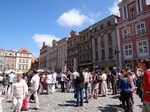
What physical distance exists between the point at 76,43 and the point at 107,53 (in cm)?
1397

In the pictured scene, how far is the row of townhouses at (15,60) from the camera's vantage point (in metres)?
89.4

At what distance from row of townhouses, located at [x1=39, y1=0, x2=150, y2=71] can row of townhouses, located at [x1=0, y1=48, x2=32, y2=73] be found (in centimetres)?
4162

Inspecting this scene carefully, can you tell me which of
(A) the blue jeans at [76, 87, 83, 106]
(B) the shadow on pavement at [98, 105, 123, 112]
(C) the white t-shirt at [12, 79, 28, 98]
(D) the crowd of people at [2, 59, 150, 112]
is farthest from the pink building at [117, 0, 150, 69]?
(C) the white t-shirt at [12, 79, 28, 98]

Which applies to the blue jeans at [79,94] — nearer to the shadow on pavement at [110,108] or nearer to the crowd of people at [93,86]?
the crowd of people at [93,86]

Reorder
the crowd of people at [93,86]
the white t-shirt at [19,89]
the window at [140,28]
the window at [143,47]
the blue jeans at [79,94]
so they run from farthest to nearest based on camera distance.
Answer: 1. the window at [140,28]
2. the window at [143,47]
3. the blue jeans at [79,94]
4. the white t-shirt at [19,89]
5. the crowd of people at [93,86]

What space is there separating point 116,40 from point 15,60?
208ft

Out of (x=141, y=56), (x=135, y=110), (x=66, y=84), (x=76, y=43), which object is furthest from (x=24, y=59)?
(x=135, y=110)

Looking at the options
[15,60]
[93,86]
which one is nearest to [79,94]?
[93,86]

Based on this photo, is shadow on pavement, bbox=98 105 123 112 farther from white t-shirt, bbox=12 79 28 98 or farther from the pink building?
the pink building

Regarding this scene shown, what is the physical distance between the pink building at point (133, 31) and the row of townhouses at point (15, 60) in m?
61.8

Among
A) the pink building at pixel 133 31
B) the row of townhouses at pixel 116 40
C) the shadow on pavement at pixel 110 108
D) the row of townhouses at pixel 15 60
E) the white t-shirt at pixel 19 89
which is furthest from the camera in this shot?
the row of townhouses at pixel 15 60

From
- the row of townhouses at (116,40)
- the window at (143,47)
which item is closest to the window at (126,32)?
the row of townhouses at (116,40)

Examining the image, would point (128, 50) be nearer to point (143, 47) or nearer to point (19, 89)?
point (143, 47)

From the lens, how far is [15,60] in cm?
9181
